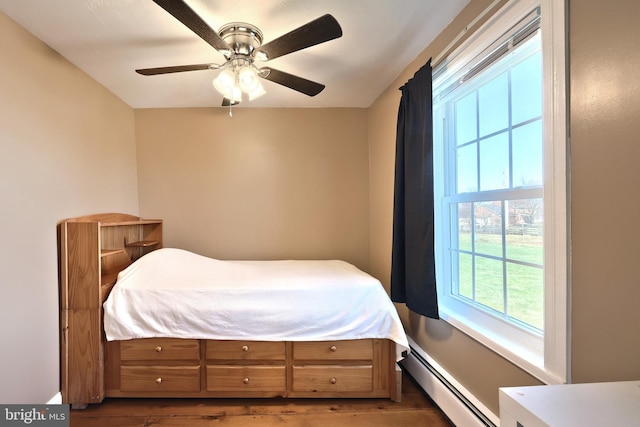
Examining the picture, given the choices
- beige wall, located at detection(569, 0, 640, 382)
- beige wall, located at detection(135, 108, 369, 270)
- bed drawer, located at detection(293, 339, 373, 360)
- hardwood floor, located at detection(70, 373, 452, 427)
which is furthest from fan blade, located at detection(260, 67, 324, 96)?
hardwood floor, located at detection(70, 373, 452, 427)

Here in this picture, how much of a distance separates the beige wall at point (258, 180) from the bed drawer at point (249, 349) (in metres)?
1.06

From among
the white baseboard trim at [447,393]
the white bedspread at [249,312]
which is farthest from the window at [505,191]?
the white bedspread at [249,312]

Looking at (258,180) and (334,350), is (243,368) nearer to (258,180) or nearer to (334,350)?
(334,350)

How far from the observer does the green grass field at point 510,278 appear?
1.19m

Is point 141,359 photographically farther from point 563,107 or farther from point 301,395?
point 563,107

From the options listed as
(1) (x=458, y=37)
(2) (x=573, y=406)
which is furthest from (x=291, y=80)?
(2) (x=573, y=406)

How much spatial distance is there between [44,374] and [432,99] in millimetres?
2867

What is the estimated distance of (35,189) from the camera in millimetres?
1531

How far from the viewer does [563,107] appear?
0.90 meters

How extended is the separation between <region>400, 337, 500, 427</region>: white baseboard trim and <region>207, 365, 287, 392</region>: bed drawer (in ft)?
3.10

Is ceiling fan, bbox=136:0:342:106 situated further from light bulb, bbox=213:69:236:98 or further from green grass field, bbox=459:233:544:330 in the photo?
green grass field, bbox=459:233:544:330

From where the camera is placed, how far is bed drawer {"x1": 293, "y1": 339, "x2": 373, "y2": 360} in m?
1.70

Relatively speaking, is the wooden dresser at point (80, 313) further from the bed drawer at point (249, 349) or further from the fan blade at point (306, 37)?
the fan blade at point (306, 37)

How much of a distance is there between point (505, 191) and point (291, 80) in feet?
4.44
